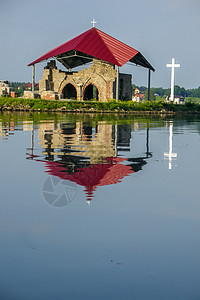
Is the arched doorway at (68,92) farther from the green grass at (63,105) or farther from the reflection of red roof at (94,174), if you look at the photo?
the reflection of red roof at (94,174)

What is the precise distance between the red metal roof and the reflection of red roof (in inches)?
1388

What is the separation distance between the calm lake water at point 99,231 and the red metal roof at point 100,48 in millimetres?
36025

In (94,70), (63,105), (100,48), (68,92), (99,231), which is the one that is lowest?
(99,231)

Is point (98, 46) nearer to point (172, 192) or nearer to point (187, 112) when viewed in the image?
point (187, 112)

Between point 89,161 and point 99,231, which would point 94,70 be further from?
point 99,231

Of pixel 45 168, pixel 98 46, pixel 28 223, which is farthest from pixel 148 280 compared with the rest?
pixel 98 46

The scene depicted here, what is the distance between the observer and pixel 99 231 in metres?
4.57

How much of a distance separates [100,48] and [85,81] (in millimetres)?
6451

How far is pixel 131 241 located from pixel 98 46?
142 ft

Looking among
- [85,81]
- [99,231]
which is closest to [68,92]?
A: [85,81]

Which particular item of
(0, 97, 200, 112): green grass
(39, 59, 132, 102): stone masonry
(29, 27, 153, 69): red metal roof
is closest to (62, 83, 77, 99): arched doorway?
Answer: (39, 59, 132, 102): stone masonry

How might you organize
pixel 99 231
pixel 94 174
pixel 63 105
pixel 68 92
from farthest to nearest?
pixel 68 92
pixel 63 105
pixel 94 174
pixel 99 231

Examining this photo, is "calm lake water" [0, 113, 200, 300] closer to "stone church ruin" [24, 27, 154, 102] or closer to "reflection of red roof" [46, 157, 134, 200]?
"reflection of red roof" [46, 157, 134, 200]

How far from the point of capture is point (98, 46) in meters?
45.8
